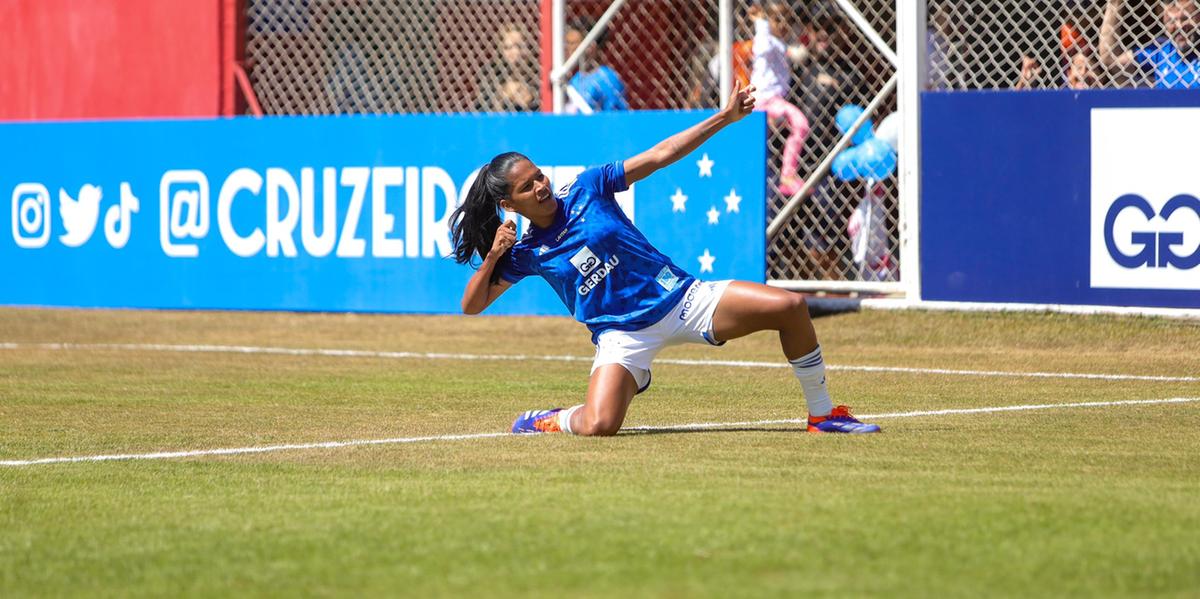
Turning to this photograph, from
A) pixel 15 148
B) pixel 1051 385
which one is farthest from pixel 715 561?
pixel 15 148

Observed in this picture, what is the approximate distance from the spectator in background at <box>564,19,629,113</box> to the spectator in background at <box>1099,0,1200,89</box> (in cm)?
422

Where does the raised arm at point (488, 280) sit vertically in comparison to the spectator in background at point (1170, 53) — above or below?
below

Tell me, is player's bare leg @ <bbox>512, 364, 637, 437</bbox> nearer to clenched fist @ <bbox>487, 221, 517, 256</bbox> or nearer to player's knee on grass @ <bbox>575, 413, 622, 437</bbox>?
player's knee on grass @ <bbox>575, 413, 622, 437</bbox>

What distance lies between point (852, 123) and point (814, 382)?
6.38 metres

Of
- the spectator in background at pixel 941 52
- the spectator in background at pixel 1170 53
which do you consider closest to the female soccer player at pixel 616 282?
the spectator in background at pixel 1170 53

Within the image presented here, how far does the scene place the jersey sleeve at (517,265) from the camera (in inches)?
337

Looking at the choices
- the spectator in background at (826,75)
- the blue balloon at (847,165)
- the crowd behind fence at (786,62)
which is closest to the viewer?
the crowd behind fence at (786,62)

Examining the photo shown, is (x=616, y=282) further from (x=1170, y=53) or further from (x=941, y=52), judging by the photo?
(x=941, y=52)

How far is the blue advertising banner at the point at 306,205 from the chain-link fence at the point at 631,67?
71 cm

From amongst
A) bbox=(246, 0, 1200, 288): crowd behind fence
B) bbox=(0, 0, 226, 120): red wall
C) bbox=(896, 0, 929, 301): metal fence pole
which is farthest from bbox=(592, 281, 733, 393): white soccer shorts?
bbox=(0, 0, 226, 120): red wall

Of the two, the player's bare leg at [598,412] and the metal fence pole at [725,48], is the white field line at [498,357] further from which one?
the player's bare leg at [598,412]

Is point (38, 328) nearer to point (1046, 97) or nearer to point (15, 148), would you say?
point (15, 148)

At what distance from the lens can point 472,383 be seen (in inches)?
439

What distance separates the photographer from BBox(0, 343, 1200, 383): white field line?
11.2 meters
